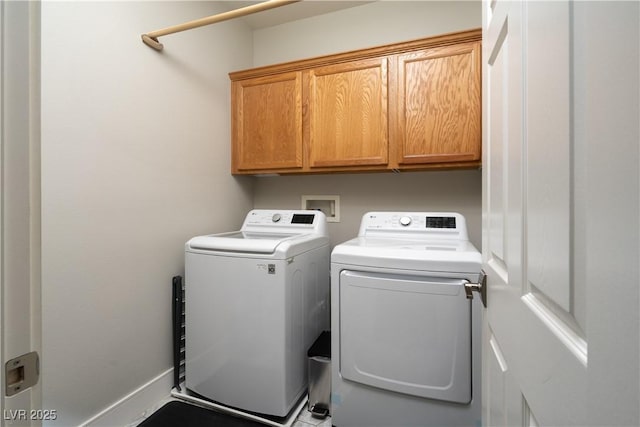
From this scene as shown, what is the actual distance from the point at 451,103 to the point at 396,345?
135 centimetres

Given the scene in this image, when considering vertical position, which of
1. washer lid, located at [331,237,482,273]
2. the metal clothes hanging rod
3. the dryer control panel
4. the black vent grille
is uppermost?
the metal clothes hanging rod

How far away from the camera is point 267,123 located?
81.5 inches

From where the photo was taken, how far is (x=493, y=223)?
2.47 feet

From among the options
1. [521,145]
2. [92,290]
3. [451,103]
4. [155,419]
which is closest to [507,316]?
[521,145]

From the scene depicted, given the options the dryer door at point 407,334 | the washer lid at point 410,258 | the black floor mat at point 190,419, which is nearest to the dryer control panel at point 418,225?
the washer lid at point 410,258

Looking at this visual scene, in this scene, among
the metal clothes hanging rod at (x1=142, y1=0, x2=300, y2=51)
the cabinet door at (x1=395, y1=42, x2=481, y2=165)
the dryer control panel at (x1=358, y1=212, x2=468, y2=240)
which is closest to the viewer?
the metal clothes hanging rod at (x1=142, y1=0, x2=300, y2=51)

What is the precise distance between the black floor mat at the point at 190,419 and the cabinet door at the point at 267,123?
60.0 inches

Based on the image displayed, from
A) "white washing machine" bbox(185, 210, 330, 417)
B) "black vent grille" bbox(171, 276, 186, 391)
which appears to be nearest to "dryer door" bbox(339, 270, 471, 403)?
"white washing machine" bbox(185, 210, 330, 417)

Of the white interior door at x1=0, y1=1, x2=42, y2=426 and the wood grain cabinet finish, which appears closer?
the white interior door at x1=0, y1=1, x2=42, y2=426

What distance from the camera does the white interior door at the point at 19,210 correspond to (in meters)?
0.43

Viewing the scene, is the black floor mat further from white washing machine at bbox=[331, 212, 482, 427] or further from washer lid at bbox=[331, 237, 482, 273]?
washer lid at bbox=[331, 237, 482, 273]

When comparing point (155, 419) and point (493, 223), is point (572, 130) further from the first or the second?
point (155, 419)

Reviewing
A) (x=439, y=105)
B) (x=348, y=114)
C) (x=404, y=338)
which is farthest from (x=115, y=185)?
(x=439, y=105)

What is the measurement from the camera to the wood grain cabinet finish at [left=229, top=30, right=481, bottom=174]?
1.63 m
